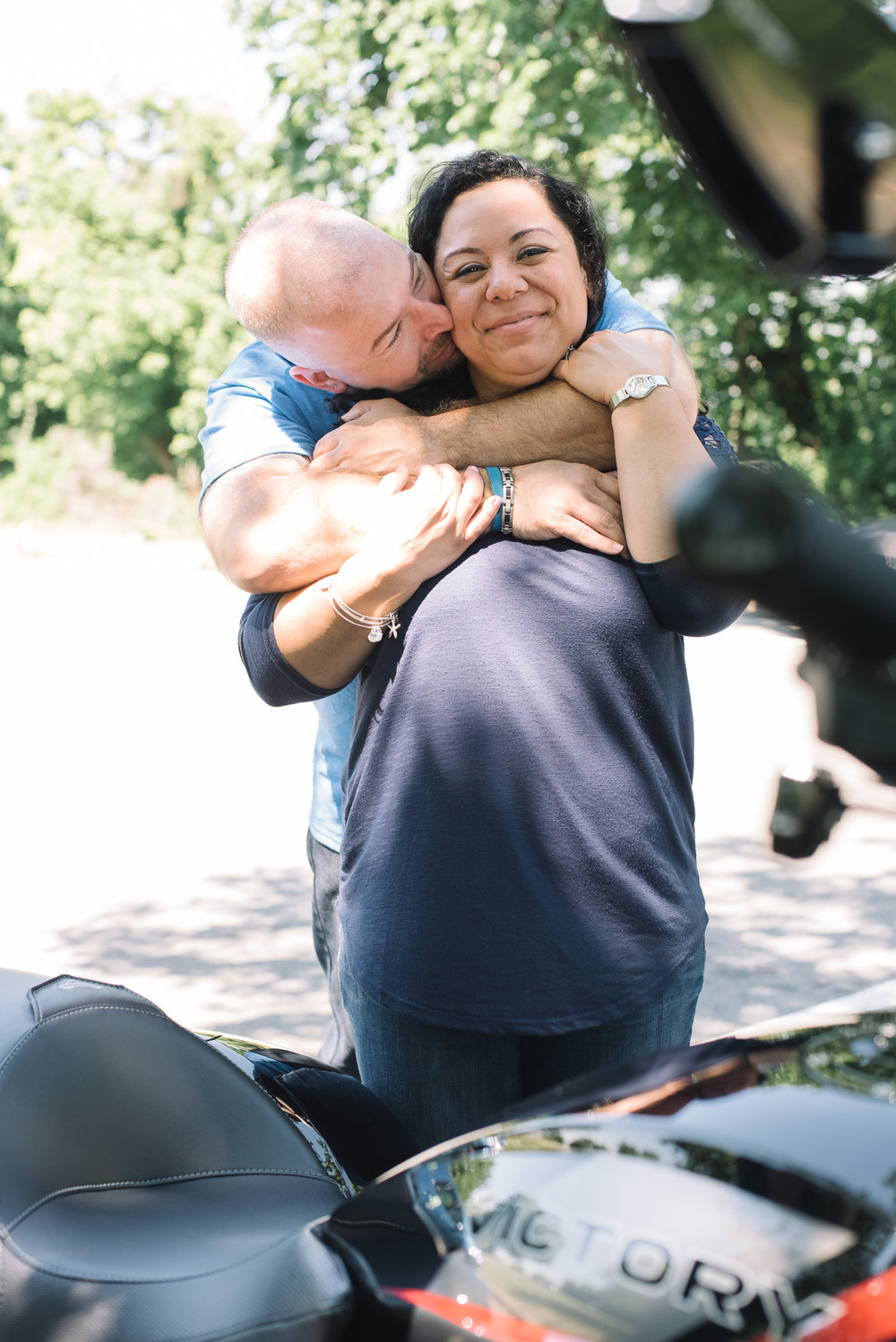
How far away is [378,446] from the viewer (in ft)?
5.47

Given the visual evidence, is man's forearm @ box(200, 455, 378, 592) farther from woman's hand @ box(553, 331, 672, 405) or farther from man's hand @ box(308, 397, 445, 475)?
woman's hand @ box(553, 331, 672, 405)

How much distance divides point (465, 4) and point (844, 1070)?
37.1 feet

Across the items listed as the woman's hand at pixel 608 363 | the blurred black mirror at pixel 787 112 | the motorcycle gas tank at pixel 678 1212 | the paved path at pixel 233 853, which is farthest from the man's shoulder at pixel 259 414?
the blurred black mirror at pixel 787 112

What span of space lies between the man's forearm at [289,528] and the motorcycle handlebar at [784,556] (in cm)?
111

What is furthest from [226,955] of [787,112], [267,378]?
[787,112]

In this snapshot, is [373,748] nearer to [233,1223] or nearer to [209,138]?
[233,1223]

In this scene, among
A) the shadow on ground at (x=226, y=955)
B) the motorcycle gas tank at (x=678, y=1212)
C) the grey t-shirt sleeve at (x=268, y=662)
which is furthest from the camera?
the shadow on ground at (x=226, y=955)

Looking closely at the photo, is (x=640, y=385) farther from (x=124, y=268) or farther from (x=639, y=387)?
(x=124, y=268)

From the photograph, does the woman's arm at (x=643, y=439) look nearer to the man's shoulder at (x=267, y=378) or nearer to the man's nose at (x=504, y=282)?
the man's nose at (x=504, y=282)

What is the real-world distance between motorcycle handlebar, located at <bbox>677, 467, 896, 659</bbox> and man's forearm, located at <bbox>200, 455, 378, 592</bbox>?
111 centimetres

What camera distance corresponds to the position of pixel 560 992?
1520 mm

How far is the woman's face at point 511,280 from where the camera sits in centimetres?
168

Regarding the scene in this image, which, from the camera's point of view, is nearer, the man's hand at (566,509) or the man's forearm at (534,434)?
the man's hand at (566,509)

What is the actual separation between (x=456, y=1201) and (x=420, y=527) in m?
0.80
